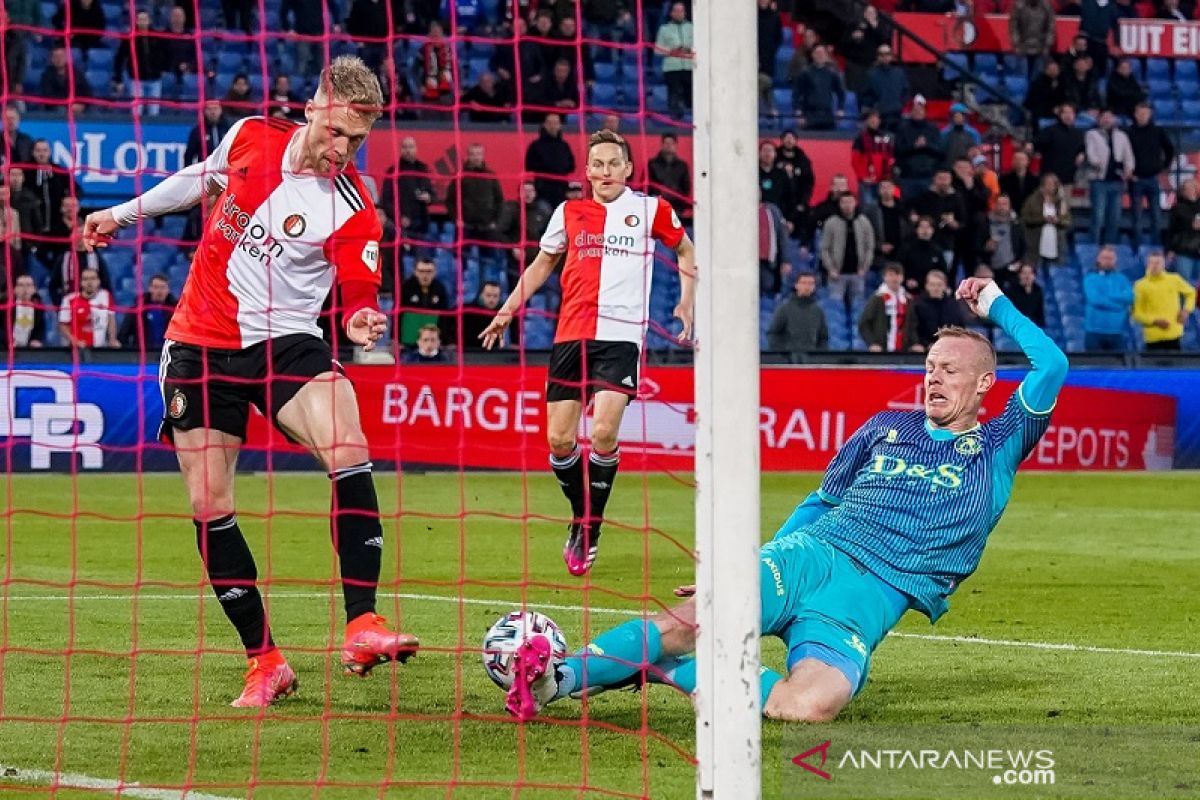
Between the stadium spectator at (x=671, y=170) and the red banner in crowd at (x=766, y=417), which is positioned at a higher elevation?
the stadium spectator at (x=671, y=170)

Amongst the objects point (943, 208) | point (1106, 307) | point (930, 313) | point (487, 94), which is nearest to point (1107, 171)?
point (1106, 307)

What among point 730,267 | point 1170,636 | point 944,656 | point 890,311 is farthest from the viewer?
point 890,311

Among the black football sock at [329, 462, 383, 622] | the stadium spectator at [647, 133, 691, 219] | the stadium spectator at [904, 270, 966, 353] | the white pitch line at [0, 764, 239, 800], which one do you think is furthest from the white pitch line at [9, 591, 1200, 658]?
the stadium spectator at [904, 270, 966, 353]

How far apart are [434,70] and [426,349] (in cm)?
523

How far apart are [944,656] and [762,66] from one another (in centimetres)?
1561

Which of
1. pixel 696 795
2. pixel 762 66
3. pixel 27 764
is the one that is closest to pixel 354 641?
pixel 27 764

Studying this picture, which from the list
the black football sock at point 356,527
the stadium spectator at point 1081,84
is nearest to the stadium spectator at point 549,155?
the stadium spectator at point 1081,84

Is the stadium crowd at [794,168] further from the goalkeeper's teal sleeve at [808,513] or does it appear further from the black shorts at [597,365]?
the goalkeeper's teal sleeve at [808,513]

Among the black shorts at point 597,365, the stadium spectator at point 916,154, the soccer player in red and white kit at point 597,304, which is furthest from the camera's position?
the stadium spectator at point 916,154

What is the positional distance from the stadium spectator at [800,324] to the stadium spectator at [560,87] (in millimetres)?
3635

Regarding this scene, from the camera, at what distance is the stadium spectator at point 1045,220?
861 inches

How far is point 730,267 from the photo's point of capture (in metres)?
4.66

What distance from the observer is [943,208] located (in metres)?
21.1

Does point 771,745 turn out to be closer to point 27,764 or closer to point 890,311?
point 27,764
